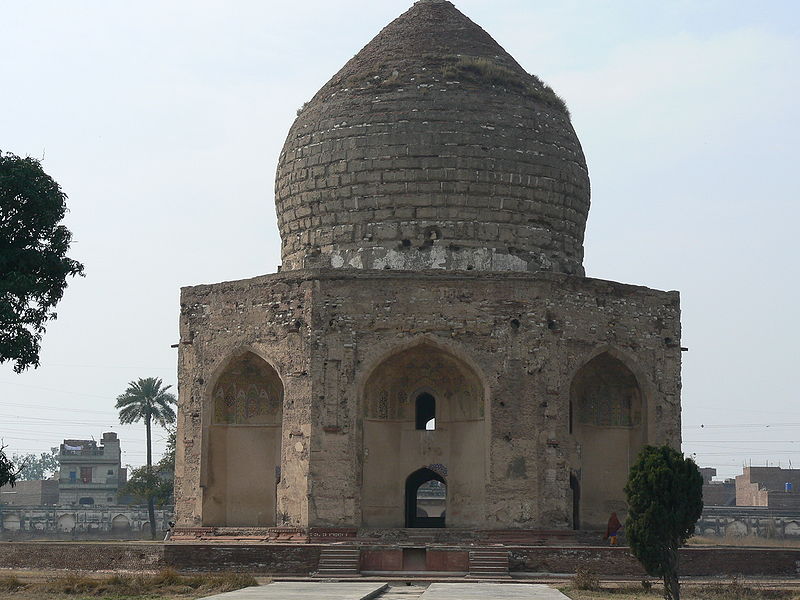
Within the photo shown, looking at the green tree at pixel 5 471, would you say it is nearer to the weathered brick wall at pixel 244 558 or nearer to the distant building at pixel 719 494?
the weathered brick wall at pixel 244 558

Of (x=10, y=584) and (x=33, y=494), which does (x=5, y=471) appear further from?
(x=33, y=494)

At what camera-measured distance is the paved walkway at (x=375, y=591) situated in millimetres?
14734

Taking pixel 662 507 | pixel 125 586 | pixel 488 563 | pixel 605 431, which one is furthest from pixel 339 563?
pixel 605 431

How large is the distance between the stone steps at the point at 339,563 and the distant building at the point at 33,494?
1611 inches

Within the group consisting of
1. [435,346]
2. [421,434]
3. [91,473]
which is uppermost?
[435,346]

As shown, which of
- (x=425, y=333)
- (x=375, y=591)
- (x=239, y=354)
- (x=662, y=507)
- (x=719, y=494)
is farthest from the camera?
(x=719, y=494)

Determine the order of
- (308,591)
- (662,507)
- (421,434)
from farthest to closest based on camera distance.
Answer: (421,434) < (662,507) < (308,591)

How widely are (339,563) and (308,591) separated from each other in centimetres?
379

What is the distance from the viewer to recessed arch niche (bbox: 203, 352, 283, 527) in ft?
77.8

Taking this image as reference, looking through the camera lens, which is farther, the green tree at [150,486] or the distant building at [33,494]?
the distant building at [33,494]

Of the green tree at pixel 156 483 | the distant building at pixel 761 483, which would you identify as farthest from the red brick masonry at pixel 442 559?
the distant building at pixel 761 483

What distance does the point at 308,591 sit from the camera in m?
15.9

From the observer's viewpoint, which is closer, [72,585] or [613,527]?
[72,585]

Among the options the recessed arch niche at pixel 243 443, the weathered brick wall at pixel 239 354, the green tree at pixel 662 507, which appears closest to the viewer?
the green tree at pixel 662 507
